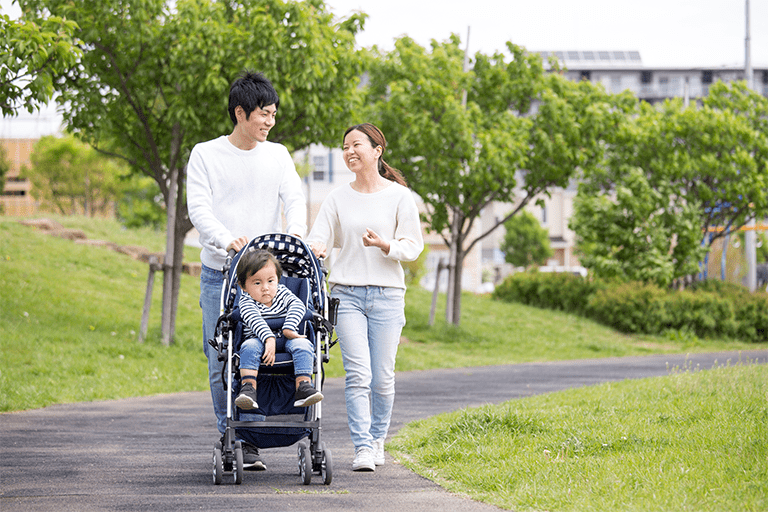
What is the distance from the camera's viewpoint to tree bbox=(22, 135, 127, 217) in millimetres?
39188

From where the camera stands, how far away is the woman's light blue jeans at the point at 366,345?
18.4ft

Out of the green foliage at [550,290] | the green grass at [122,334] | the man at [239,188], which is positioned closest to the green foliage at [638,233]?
the green foliage at [550,290]

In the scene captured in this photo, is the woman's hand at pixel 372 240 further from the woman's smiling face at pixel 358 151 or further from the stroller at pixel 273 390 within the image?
the woman's smiling face at pixel 358 151

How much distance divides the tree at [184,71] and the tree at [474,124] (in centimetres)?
419

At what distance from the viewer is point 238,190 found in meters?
5.50

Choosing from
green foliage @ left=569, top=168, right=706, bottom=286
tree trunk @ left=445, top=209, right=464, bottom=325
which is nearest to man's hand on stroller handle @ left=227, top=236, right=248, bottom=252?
tree trunk @ left=445, top=209, right=464, bottom=325

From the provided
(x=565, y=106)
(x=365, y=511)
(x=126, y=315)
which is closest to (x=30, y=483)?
(x=365, y=511)

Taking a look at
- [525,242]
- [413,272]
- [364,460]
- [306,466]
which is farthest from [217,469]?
[525,242]

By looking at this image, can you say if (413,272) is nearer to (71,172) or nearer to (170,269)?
(71,172)

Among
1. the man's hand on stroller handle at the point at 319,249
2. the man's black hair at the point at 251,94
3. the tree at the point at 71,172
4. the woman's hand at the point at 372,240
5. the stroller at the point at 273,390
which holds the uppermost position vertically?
the tree at the point at 71,172

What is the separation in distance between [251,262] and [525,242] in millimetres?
53580

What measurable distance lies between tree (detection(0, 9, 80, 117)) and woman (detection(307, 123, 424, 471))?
5.48 meters

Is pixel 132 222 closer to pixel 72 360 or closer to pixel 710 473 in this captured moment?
pixel 72 360

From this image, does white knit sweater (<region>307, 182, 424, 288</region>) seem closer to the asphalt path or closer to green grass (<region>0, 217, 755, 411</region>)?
the asphalt path
